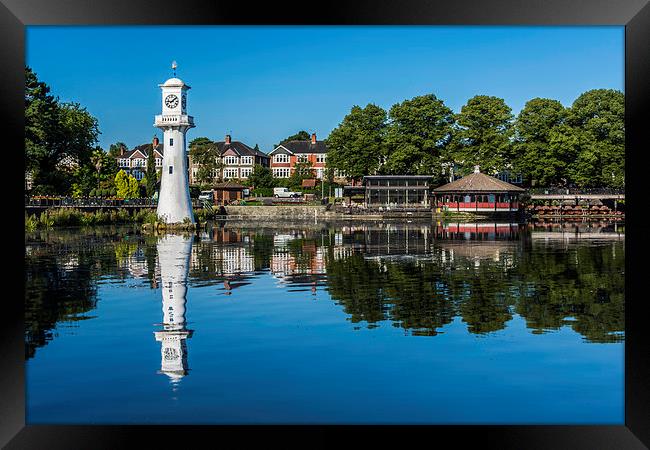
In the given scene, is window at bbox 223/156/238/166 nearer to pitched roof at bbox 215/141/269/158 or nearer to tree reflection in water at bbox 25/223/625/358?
pitched roof at bbox 215/141/269/158

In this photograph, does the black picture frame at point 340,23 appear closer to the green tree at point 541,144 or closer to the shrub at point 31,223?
the shrub at point 31,223

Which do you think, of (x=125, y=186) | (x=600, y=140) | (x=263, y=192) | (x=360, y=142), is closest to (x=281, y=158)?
(x=263, y=192)

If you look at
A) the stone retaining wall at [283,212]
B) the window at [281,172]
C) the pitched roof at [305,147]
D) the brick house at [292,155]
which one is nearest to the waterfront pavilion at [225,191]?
the stone retaining wall at [283,212]

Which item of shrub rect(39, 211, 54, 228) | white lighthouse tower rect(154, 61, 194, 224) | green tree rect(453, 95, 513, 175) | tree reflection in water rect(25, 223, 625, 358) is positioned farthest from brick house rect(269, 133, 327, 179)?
tree reflection in water rect(25, 223, 625, 358)

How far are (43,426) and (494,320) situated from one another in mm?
9440

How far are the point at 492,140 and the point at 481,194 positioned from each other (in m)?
8.82

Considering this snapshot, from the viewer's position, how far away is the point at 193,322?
1430 centimetres

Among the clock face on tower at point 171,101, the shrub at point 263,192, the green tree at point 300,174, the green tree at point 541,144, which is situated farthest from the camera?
the green tree at point 300,174

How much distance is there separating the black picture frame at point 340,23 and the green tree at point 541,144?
225 ft

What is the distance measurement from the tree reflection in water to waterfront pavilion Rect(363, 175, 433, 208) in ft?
124

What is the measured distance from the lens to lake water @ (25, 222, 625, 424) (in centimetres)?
859

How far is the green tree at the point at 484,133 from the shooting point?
77250mm

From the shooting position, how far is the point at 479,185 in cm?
7112

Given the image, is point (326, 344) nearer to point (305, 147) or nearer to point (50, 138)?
point (50, 138)
